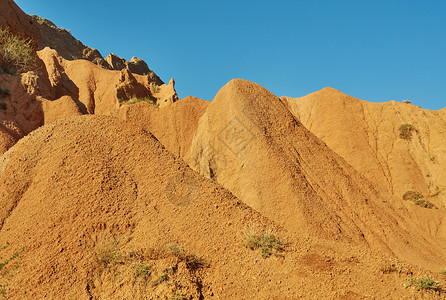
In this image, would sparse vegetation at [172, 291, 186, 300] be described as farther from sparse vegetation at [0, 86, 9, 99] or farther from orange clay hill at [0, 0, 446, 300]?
sparse vegetation at [0, 86, 9, 99]

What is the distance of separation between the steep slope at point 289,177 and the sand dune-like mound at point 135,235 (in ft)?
18.5

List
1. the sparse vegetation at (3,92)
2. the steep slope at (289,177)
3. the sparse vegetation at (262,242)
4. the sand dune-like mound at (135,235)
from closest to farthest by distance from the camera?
the sand dune-like mound at (135,235)
the sparse vegetation at (262,242)
the steep slope at (289,177)
the sparse vegetation at (3,92)

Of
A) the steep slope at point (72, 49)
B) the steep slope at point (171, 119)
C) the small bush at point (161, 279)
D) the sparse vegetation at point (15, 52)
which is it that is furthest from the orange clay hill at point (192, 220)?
the steep slope at point (72, 49)

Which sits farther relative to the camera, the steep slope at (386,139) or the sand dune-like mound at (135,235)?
the steep slope at (386,139)

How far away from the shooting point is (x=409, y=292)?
479 centimetres

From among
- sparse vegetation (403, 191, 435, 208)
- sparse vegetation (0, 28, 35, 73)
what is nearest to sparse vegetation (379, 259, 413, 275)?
sparse vegetation (403, 191, 435, 208)

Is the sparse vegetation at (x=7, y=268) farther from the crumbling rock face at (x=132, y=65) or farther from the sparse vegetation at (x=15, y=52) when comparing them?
the crumbling rock face at (x=132, y=65)

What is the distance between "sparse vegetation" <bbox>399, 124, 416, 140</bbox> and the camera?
27839 millimetres

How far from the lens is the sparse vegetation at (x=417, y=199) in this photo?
2121 centimetres

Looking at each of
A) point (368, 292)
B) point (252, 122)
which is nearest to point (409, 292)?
point (368, 292)

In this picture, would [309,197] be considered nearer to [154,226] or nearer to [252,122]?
[252,122]

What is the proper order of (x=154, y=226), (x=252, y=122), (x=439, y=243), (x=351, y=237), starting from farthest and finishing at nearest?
(x=439, y=243), (x=252, y=122), (x=351, y=237), (x=154, y=226)

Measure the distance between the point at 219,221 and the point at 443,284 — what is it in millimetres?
3717

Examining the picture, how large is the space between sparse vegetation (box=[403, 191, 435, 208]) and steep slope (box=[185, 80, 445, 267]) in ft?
15.6
